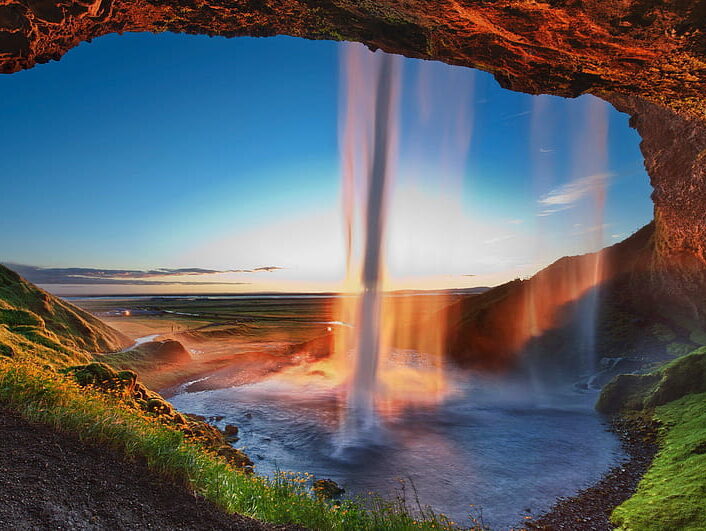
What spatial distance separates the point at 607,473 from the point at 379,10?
754 inches

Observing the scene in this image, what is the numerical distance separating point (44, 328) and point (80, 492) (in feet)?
63.1

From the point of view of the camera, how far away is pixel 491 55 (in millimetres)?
9180

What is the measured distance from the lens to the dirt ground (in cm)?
518

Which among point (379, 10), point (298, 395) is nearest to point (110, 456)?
point (379, 10)

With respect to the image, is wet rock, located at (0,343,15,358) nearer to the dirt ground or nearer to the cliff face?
the dirt ground

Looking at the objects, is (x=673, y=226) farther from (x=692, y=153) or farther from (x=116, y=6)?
(x=116, y=6)

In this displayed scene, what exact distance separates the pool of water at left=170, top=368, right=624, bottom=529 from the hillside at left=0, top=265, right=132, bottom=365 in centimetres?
793

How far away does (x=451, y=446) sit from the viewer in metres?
20.0

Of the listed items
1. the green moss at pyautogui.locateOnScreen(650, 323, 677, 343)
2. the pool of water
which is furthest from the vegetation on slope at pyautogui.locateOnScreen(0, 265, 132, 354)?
the green moss at pyautogui.locateOnScreen(650, 323, 677, 343)

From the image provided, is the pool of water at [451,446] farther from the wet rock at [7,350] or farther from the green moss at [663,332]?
the green moss at [663,332]

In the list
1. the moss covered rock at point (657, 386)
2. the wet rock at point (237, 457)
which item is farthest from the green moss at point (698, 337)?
the wet rock at point (237, 457)

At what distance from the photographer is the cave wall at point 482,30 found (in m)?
7.02

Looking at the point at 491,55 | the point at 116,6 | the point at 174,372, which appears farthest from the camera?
the point at 174,372

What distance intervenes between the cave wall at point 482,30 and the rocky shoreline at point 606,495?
12.5m
